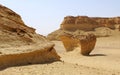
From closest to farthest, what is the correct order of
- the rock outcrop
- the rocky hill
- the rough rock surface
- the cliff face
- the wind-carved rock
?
the rock outcrop < the wind-carved rock < the rough rock surface < the rocky hill < the cliff face

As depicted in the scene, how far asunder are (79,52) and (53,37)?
113ft

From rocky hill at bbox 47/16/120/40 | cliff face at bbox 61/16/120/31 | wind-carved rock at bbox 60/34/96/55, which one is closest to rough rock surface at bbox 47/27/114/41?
rocky hill at bbox 47/16/120/40

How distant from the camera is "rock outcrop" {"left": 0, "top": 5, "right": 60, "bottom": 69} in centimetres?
949

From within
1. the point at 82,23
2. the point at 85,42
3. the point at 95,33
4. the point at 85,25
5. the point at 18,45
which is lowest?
the point at 95,33

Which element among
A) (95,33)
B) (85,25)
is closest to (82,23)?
(85,25)

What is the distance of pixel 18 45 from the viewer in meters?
10.2

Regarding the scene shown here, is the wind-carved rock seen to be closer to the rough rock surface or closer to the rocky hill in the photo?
the rough rock surface

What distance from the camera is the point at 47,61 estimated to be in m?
10.7

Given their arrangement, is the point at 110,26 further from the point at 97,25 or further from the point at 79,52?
the point at 79,52

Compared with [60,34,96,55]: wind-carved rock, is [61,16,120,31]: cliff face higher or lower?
lower

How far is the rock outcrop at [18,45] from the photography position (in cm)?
949

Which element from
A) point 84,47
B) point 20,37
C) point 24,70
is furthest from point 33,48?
point 84,47

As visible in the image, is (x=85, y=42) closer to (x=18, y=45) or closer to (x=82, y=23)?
(x=18, y=45)

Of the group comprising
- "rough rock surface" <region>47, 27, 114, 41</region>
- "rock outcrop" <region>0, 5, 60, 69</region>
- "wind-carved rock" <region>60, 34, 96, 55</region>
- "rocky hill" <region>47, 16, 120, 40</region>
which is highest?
"rock outcrop" <region>0, 5, 60, 69</region>
